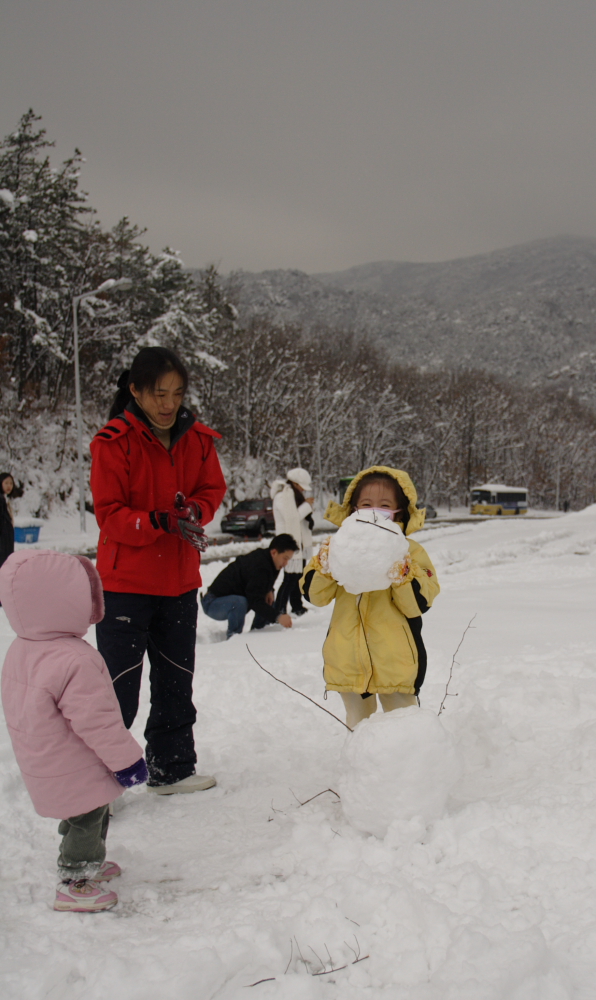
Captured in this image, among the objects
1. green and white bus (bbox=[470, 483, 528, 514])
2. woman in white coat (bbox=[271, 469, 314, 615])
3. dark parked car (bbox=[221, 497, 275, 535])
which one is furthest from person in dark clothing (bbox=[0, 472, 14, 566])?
green and white bus (bbox=[470, 483, 528, 514])

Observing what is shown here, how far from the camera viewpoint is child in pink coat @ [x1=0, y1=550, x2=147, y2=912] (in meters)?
2.41

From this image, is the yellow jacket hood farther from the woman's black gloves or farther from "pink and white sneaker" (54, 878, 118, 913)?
"pink and white sneaker" (54, 878, 118, 913)

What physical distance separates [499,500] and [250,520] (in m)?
30.5

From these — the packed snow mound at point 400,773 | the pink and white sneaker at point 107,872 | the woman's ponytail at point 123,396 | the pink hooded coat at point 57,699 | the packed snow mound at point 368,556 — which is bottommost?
the pink and white sneaker at point 107,872

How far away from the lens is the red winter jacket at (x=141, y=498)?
10.4 feet

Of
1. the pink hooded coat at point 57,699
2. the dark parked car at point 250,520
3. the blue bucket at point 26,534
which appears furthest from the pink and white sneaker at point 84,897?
the dark parked car at point 250,520

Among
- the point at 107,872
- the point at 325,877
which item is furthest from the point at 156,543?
the point at 325,877

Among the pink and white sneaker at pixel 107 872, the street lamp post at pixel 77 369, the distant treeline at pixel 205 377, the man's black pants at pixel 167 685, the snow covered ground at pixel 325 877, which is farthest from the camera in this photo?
the distant treeline at pixel 205 377

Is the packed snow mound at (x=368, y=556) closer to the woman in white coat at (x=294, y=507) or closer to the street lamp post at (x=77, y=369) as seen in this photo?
the woman in white coat at (x=294, y=507)

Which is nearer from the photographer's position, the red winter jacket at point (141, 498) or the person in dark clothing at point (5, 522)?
the red winter jacket at point (141, 498)

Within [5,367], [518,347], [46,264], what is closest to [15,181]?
[46,264]

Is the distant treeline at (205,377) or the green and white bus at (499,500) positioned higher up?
the distant treeline at (205,377)

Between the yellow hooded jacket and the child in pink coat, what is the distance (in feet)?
3.61

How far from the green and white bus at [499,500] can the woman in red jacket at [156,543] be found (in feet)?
161
